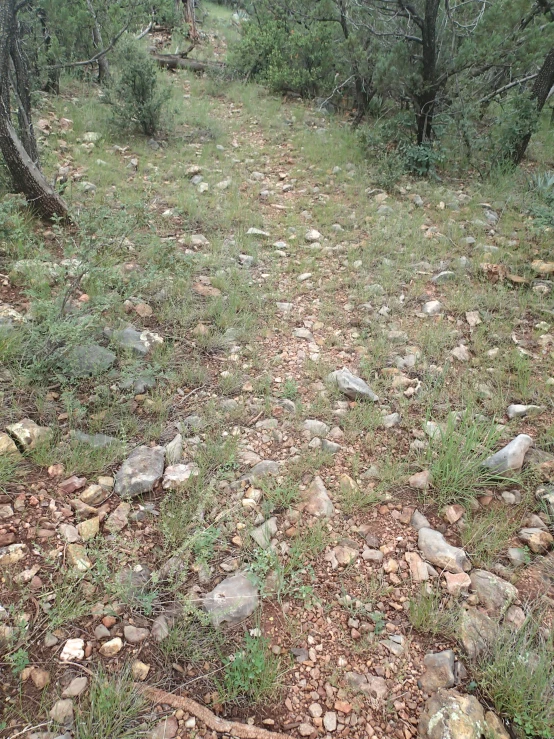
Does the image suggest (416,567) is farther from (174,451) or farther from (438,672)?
(174,451)

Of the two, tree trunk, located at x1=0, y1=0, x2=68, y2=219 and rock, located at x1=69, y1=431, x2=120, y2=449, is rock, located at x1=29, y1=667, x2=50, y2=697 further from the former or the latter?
tree trunk, located at x1=0, y1=0, x2=68, y2=219

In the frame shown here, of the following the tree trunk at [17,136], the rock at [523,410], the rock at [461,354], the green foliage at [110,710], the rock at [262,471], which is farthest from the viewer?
the tree trunk at [17,136]

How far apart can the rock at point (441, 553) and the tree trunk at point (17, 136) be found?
3.58 m

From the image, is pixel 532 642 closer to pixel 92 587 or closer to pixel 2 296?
pixel 92 587

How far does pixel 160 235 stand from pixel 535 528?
3.83 meters

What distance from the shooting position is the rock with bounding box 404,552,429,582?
2.15m

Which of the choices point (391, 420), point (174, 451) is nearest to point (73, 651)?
point (174, 451)

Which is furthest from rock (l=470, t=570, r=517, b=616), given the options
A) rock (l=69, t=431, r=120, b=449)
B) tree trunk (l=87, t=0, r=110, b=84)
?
tree trunk (l=87, t=0, r=110, b=84)

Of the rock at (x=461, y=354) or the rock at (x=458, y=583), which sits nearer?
the rock at (x=458, y=583)

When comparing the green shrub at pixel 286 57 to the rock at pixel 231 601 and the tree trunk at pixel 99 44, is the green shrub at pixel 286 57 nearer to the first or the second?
the tree trunk at pixel 99 44

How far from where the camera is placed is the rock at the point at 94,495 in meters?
2.31

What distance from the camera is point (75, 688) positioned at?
65.8 inches

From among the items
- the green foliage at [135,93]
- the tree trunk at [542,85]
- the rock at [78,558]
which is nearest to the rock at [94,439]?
the rock at [78,558]

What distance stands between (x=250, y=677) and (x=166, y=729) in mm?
306
